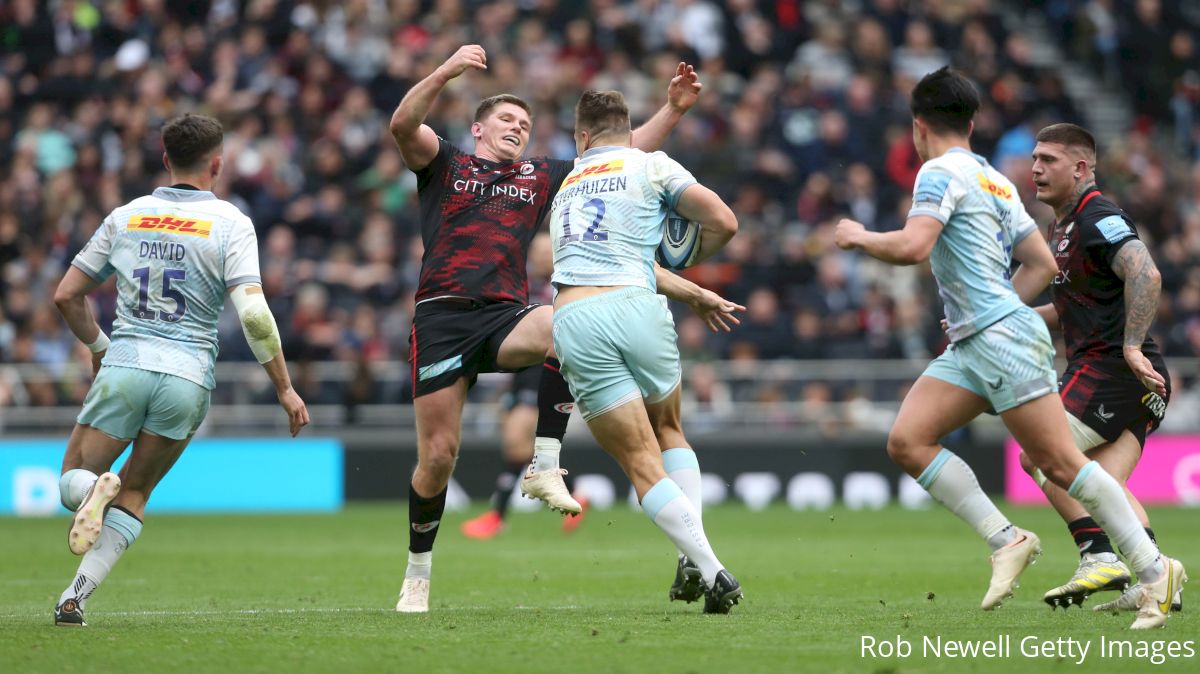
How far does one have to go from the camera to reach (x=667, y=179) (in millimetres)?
8109

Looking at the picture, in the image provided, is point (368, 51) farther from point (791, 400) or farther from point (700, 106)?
point (791, 400)

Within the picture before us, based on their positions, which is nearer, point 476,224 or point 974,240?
point 974,240

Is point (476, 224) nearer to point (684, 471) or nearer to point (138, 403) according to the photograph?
point (684, 471)

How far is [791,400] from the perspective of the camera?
21109 millimetres

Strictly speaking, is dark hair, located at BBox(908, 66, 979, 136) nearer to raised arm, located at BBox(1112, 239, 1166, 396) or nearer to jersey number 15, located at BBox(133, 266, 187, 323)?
raised arm, located at BBox(1112, 239, 1166, 396)

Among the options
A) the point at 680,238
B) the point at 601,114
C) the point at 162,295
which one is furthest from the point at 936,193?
the point at 162,295

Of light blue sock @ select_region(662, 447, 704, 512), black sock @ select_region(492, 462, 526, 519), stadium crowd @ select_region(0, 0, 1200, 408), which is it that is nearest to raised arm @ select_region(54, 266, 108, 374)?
light blue sock @ select_region(662, 447, 704, 512)

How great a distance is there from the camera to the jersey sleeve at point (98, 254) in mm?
8031

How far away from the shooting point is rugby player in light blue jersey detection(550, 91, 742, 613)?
799 centimetres

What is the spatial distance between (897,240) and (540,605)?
3169 millimetres

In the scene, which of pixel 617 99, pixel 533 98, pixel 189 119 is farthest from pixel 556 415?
pixel 533 98

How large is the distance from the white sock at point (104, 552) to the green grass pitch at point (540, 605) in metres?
0.21

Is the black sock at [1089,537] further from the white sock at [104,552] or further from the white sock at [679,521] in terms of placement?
the white sock at [104,552]

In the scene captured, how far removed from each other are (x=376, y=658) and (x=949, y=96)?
3.72 meters
